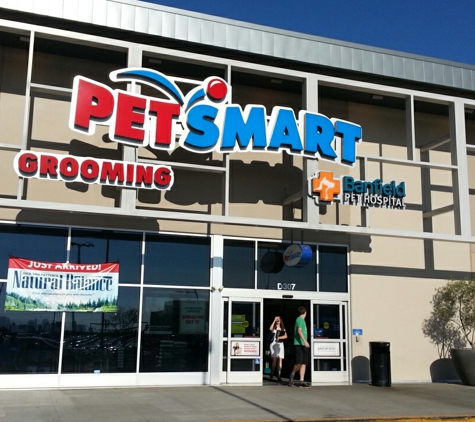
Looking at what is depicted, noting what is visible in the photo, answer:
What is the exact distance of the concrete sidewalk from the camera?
10766 mm

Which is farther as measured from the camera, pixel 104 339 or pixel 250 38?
pixel 250 38

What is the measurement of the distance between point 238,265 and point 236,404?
15.1 feet

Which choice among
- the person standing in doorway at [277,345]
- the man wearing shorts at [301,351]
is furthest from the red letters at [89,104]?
the man wearing shorts at [301,351]

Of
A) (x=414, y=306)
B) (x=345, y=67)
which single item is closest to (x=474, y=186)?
(x=414, y=306)

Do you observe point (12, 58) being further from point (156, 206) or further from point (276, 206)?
point (276, 206)

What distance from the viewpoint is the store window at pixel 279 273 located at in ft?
53.6

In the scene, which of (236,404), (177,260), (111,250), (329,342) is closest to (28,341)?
(111,250)

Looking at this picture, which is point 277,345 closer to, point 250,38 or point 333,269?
point 333,269

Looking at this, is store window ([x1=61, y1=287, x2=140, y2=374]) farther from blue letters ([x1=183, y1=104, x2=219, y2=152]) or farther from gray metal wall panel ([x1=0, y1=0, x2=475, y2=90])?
gray metal wall panel ([x1=0, y1=0, x2=475, y2=90])

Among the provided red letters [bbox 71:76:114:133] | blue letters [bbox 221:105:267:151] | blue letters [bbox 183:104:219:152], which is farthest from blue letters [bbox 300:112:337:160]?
red letters [bbox 71:76:114:133]

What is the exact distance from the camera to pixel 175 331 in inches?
605

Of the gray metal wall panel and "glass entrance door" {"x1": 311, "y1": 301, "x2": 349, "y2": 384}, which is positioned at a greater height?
the gray metal wall panel

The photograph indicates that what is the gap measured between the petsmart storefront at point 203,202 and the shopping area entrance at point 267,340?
0.17ft

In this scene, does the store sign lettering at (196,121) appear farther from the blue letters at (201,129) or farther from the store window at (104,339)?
the store window at (104,339)
